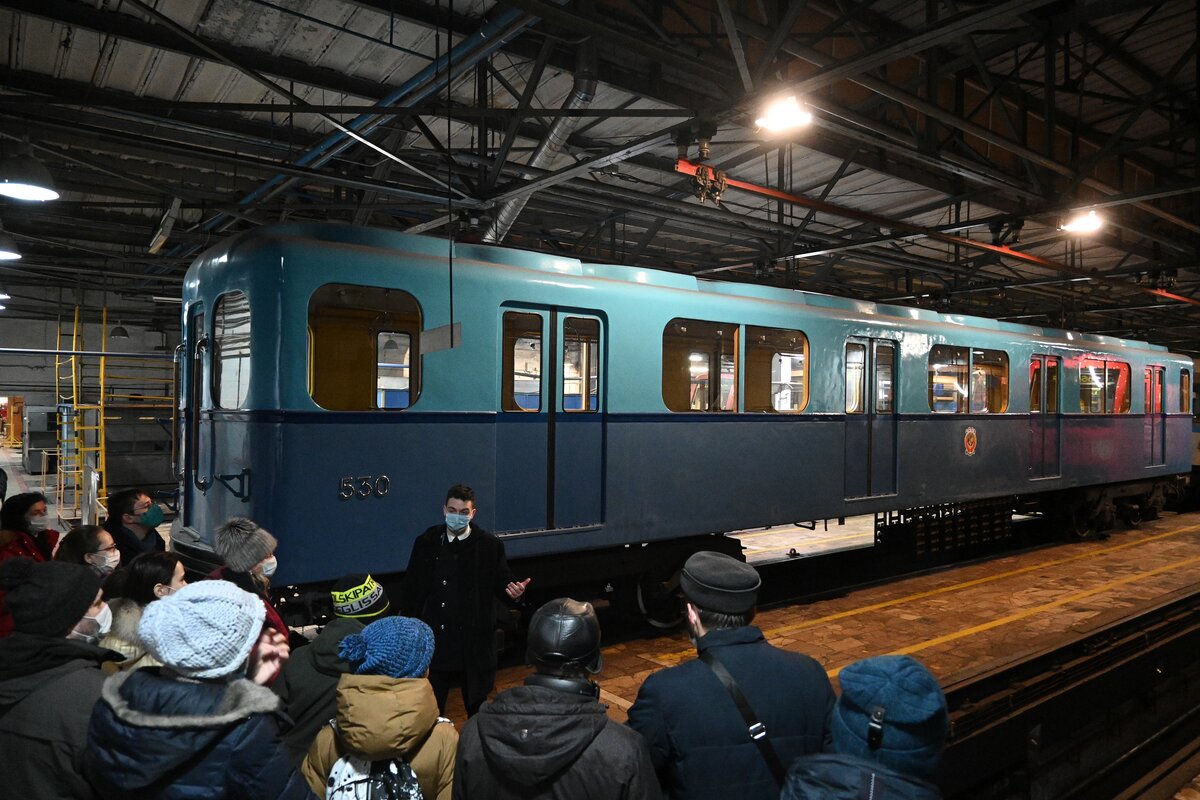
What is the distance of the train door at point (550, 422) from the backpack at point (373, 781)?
3738 millimetres

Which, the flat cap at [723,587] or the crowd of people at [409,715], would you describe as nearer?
the crowd of people at [409,715]

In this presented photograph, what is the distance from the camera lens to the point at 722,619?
2523mm

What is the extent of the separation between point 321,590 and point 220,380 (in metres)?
1.81

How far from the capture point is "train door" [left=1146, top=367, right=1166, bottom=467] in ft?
45.8

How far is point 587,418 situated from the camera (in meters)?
6.47

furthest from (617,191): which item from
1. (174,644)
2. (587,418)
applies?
(174,644)

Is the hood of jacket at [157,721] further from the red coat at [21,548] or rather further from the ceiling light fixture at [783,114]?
the ceiling light fixture at [783,114]

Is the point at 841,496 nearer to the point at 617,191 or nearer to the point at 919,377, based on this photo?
the point at 919,377

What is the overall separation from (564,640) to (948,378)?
9011 millimetres

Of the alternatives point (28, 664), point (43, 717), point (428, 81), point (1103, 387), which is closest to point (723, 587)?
point (43, 717)

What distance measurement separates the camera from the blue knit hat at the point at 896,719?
1775 millimetres

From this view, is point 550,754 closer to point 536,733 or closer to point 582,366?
point 536,733

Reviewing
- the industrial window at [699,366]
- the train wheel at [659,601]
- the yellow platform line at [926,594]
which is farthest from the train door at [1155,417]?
the train wheel at [659,601]

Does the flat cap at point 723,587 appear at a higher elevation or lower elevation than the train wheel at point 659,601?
higher
